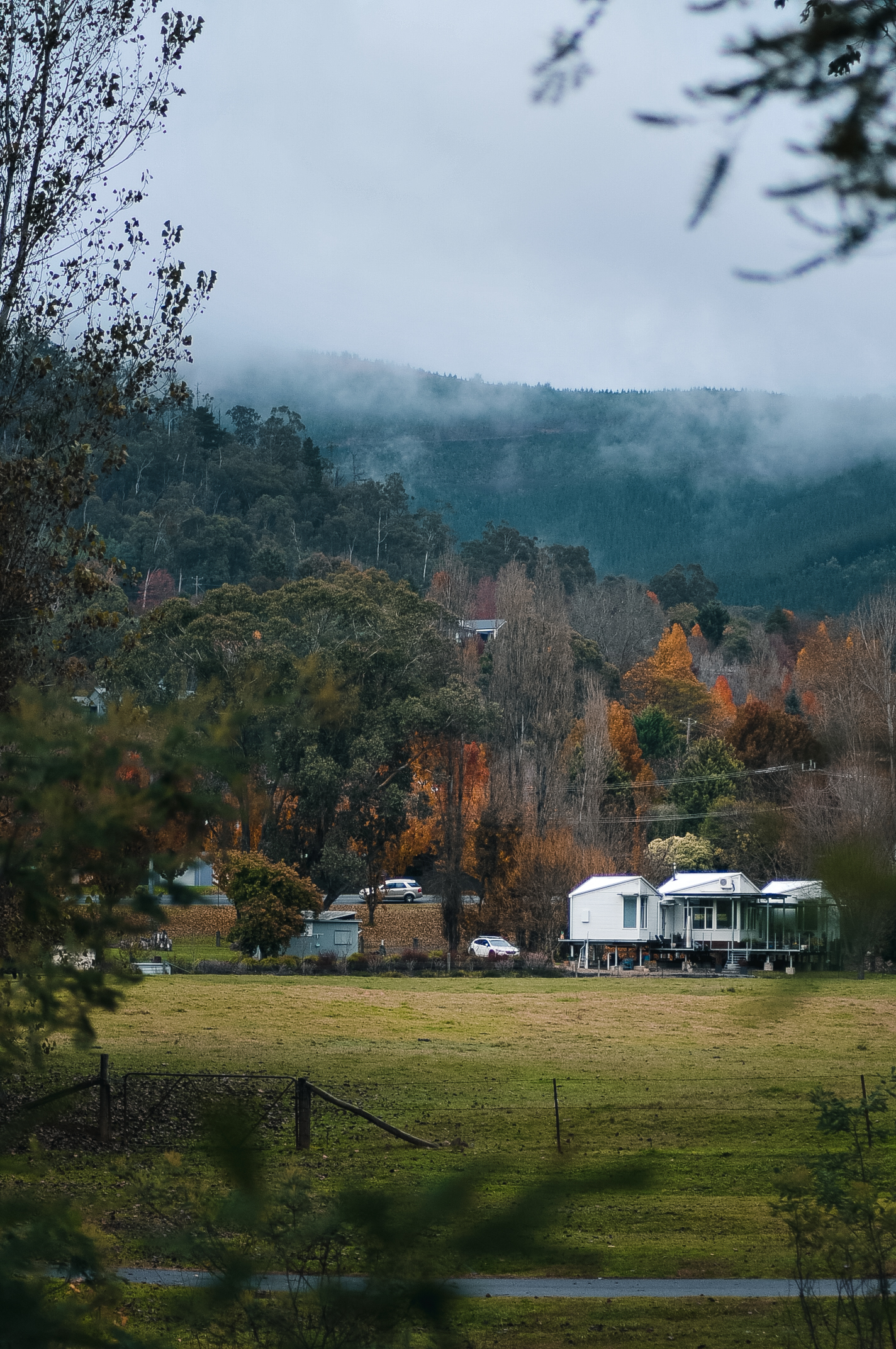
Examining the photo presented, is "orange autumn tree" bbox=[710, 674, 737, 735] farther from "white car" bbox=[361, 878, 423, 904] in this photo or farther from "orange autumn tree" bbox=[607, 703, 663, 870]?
"white car" bbox=[361, 878, 423, 904]

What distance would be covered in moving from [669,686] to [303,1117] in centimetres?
5665

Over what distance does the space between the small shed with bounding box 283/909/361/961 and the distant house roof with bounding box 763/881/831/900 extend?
138 ft

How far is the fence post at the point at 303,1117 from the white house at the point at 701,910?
29492 mm

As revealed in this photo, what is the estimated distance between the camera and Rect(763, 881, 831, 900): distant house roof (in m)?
1.49

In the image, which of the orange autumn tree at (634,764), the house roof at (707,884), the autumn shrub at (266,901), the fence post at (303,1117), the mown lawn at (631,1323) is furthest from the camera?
the orange autumn tree at (634,764)

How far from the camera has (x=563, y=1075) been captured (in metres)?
21.7

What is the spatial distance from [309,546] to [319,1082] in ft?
265

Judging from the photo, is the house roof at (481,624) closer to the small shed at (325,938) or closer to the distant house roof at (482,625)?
the distant house roof at (482,625)

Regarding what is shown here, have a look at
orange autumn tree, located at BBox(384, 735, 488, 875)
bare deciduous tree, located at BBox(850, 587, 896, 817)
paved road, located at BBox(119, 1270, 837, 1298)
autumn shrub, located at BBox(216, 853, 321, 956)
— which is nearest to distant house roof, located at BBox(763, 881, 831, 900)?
bare deciduous tree, located at BBox(850, 587, 896, 817)

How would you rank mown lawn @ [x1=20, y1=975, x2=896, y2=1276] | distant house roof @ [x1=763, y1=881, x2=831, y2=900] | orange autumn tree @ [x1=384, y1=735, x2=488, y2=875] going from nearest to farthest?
distant house roof @ [x1=763, y1=881, x2=831, y2=900], mown lawn @ [x1=20, y1=975, x2=896, y2=1276], orange autumn tree @ [x1=384, y1=735, x2=488, y2=875]

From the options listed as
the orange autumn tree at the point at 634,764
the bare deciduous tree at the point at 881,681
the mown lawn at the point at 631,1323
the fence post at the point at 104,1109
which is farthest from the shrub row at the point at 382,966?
the bare deciduous tree at the point at 881,681

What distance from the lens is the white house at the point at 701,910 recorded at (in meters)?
44.3

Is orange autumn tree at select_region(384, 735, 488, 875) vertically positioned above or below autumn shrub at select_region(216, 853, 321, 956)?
above

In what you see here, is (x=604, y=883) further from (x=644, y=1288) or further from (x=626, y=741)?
(x=644, y=1288)
